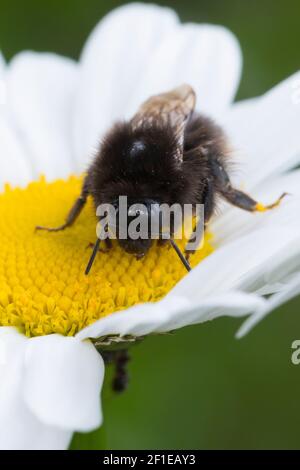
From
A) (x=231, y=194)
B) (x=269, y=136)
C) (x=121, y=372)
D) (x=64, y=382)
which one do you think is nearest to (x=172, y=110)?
(x=231, y=194)

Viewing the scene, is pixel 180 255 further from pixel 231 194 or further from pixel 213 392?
pixel 213 392

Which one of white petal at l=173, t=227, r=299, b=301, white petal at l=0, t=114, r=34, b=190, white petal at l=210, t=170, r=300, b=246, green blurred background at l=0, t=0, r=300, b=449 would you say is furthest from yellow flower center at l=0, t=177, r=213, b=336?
green blurred background at l=0, t=0, r=300, b=449

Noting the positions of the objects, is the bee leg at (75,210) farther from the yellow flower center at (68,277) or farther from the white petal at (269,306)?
the white petal at (269,306)

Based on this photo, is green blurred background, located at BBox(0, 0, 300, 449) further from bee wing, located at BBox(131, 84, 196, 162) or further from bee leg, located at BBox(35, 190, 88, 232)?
bee wing, located at BBox(131, 84, 196, 162)

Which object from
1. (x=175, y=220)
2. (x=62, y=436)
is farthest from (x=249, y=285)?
(x=62, y=436)
